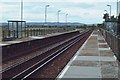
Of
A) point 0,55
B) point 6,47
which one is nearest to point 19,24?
point 6,47

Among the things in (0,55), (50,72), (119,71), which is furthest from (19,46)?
(119,71)

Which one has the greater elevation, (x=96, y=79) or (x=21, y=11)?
(x=21, y=11)

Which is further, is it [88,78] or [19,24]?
[19,24]

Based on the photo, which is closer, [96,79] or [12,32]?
[96,79]

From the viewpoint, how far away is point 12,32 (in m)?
48.5

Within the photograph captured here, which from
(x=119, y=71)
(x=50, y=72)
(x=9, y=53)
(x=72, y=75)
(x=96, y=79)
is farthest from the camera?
(x=9, y=53)

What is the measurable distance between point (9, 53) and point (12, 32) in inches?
868

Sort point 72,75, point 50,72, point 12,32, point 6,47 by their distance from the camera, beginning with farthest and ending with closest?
point 12,32, point 6,47, point 50,72, point 72,75

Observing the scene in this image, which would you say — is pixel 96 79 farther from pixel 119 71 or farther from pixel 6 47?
pixel 6 47

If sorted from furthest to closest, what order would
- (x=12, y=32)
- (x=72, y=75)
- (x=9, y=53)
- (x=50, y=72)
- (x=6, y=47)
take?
(x=12, y=32), (x=6, y=47), (x=9, y=53), (x=50, y=72), (x=72, y=75)

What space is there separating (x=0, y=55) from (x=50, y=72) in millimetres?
8486

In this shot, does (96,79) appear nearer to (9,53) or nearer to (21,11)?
(9,53)

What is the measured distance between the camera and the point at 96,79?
42.8ft

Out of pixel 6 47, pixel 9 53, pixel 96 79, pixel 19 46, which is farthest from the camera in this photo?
pixel 19 46
